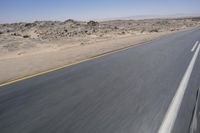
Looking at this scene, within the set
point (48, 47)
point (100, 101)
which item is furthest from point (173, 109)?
point (48, 47)

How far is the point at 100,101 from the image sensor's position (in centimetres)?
523

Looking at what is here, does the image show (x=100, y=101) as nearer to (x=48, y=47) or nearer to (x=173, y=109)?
(x=173, y=109)

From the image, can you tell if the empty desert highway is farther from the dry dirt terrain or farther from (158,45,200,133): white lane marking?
the dry dirt terrain

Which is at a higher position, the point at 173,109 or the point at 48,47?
the point at 173,109

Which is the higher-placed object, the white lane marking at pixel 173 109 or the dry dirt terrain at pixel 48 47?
the white lane marking at pixel 173 109

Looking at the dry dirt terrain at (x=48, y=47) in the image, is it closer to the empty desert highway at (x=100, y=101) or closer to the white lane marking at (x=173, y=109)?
the empty desert highway at (x=100, y=101)

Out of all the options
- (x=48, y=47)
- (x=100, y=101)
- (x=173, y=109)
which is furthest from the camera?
(x=48, y=47)

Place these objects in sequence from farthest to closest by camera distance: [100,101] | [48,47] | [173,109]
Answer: [48,47], [100,101], [173,109]

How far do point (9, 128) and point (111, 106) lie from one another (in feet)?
7.08

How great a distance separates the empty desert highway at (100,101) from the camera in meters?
3.98

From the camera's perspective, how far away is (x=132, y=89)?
241 inches

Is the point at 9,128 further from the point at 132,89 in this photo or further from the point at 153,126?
the point at 132,89

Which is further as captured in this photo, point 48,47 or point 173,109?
point 48,47

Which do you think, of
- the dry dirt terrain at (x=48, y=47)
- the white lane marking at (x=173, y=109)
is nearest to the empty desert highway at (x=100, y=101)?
the white lane marking at (x=173, y=109)
